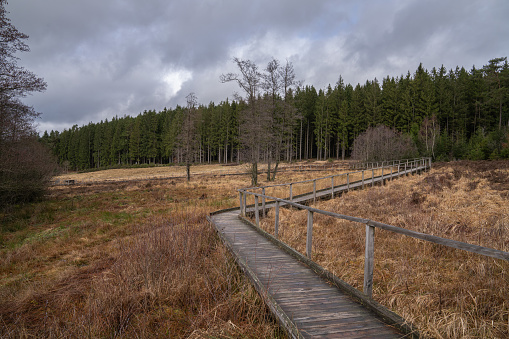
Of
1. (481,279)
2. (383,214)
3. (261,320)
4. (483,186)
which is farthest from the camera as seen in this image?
(483,186)

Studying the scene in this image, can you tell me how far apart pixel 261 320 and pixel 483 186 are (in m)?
17.0

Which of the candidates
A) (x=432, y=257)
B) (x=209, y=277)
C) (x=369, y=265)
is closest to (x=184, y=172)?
(x=209, y=277)

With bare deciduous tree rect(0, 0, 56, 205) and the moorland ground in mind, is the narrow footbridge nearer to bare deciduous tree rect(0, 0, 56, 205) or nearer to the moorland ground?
the moorland ground

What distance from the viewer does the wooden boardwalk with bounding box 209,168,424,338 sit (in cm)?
316

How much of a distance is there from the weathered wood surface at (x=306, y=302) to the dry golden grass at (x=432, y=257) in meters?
0.58

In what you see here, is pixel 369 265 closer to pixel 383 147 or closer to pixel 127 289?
pixel 127 289

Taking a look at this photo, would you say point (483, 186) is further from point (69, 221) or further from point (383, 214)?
point (69, 221)

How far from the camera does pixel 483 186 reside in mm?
15016

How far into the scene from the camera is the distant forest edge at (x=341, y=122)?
2927 centimetres

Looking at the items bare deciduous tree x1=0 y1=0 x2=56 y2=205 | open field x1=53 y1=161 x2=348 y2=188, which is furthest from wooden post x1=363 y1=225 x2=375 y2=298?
open field x1=53 y1=161 x2=348 y2=188

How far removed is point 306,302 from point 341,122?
60.8 metres

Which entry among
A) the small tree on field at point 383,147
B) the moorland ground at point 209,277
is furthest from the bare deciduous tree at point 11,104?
the small tree on field at point 383,147

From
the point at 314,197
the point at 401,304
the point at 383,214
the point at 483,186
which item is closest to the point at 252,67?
the point at 314,197

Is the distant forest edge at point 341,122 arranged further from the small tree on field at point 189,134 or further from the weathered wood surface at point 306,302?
the weathered wood surface at point 306,302
